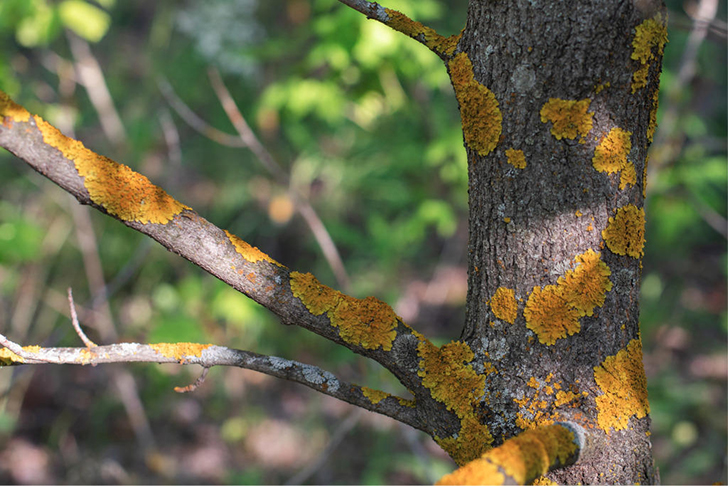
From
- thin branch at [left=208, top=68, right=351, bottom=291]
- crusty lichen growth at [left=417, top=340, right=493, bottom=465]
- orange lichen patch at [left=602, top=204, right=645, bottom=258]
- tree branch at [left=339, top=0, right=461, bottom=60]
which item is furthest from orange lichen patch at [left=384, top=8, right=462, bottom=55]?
thin branch at [left=208, top=68, right=351, bottom=291]

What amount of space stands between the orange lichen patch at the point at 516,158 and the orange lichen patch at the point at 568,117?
0.06m

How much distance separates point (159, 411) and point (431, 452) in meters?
1.93

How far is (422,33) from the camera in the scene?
34.9 inches

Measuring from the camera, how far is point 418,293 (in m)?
4.86

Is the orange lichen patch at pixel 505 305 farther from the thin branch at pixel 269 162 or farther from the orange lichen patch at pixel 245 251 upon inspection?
the thin branch at pixel 269 162

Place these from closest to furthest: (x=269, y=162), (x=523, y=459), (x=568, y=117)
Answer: (x=523, y=459) < (x=568, y=117) < (x=269, y=162)

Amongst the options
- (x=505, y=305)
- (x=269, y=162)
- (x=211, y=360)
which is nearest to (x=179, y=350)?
(x=211, y=360)

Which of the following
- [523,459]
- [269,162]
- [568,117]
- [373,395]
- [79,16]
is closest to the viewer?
[523,459]

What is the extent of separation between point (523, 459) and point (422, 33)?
71cm

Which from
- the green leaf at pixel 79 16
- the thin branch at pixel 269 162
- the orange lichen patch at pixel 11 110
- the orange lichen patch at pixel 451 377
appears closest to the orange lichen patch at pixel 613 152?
the orange lichen patch at pixel 451 377

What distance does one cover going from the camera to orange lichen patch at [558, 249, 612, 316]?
81 centimetres

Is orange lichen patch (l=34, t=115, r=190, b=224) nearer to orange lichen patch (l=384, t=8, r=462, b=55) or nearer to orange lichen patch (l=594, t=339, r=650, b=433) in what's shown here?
orange lichen patch (l=384, t=8, r=462, b=55)

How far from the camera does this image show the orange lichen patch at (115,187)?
0.72 meters

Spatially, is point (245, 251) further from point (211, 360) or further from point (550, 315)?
point (550, 315)
